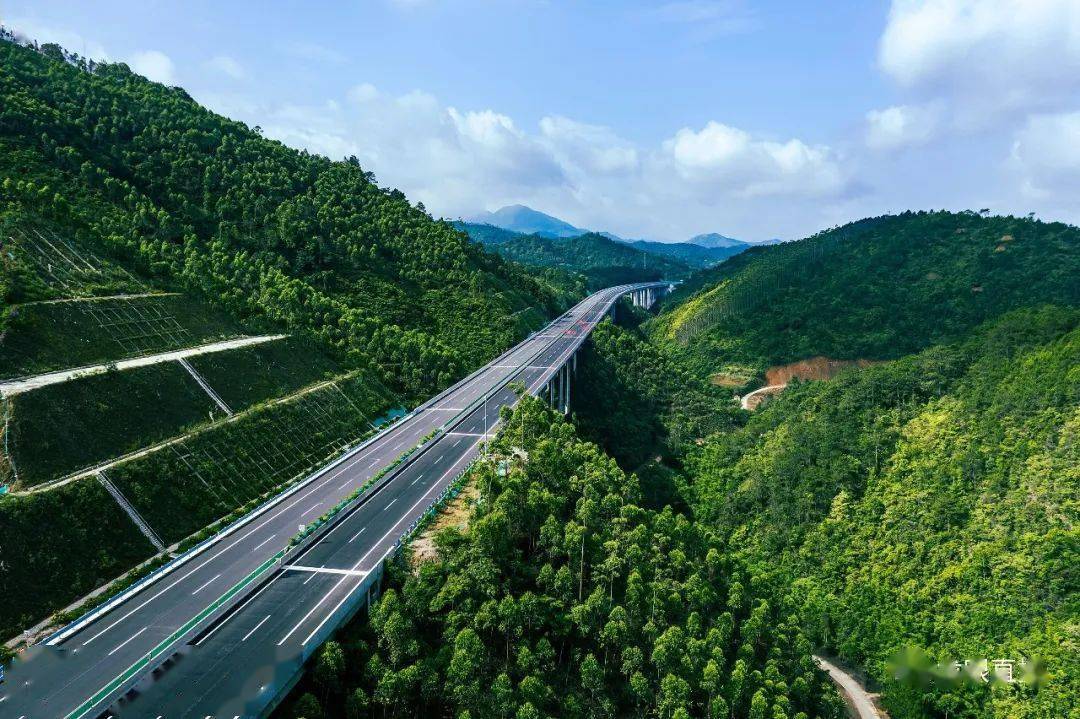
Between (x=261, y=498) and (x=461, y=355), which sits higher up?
(x=461, y=355)

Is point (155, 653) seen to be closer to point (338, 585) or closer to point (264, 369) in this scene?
point (338, 585)

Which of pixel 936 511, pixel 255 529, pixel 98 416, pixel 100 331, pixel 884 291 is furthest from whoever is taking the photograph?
pixel 884 291

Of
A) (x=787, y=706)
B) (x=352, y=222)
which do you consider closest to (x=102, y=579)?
(x=787, y=706)

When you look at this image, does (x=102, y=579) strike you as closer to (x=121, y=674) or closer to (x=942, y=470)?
(x=121, y=674)

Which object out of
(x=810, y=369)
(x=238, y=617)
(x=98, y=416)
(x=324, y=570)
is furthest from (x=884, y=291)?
(x=98, y=416)

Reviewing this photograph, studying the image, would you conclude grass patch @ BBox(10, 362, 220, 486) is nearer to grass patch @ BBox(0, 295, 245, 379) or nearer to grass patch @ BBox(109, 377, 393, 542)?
grass patch @ BBox(109, 377, 393, 542)

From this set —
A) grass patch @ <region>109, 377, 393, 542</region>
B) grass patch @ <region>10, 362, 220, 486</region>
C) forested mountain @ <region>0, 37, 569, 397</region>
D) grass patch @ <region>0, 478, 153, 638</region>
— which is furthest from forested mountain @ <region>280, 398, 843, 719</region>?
forested mountain @ <region>0, 37, 569, 397</region>
